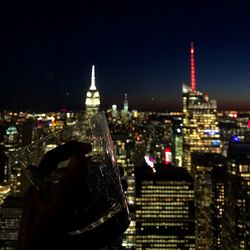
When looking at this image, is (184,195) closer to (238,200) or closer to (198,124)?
(238,200)

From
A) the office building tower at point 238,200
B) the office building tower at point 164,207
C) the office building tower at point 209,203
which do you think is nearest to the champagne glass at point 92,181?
the office building tower at point 238,200

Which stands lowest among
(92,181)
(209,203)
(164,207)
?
(164,207)

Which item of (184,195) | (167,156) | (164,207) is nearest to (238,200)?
(184,195)

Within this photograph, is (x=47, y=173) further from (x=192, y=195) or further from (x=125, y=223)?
(x=192, y=195)

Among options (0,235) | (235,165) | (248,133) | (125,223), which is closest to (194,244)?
(235,165)

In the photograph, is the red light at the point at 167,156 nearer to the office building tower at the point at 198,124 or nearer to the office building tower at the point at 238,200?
the office building tower at the point at 198,124
